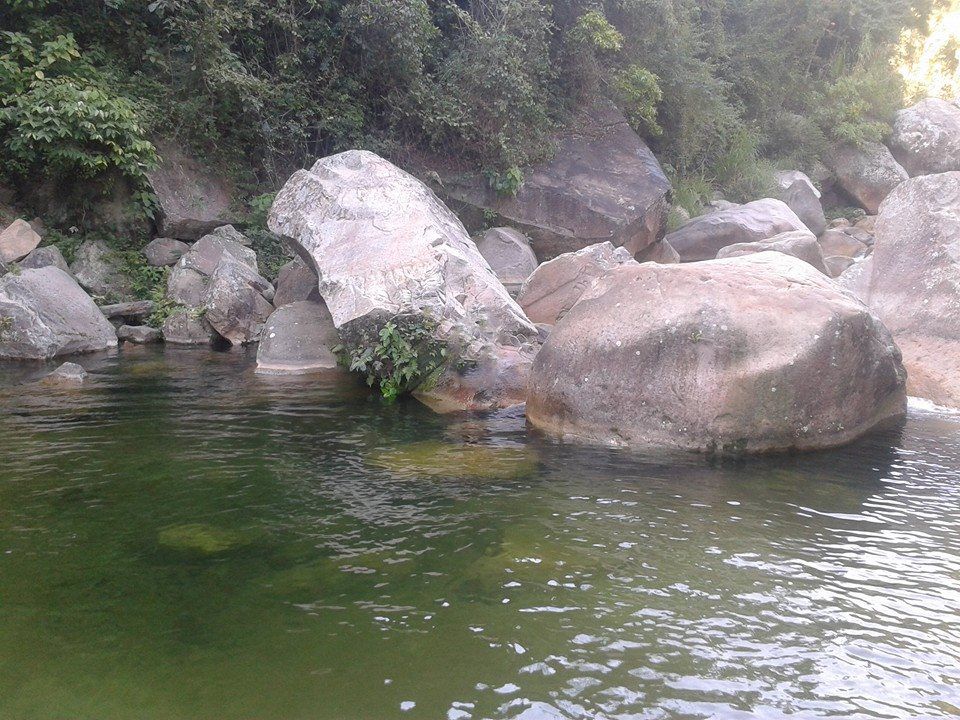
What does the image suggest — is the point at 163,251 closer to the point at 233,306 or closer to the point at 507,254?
the point at 233,306

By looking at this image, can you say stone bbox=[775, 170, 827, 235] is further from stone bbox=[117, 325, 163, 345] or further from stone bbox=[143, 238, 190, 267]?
stone bbox=[117, 325, 163, 345]

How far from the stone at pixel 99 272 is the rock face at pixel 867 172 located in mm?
17929

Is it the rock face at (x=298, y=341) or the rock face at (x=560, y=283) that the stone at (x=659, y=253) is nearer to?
the rock face at (x=560, y=283)

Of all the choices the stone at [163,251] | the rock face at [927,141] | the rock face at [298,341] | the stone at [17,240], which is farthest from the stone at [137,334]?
the rock face at [927,141]

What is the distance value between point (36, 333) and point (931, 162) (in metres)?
22.0

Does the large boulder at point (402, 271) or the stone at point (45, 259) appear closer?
the large boulder at point (402, 271)

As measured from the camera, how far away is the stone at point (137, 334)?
11.6 metres

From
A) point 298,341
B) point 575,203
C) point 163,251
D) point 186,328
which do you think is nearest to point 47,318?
point 186,328

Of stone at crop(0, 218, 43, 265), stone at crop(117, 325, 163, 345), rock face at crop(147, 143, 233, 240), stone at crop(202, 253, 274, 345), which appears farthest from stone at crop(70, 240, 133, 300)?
stone at crop(202, 253, 274, 345)

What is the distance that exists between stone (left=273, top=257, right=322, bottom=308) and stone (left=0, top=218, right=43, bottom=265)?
12.6 ft

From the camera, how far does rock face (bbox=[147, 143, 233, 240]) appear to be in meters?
13.5

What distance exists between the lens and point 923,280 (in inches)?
356

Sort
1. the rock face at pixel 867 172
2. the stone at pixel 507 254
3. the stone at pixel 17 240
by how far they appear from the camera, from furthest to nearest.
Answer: the rock face at pixel 867 172, the stone at pixel 507 254, the stone at pixel 17 240

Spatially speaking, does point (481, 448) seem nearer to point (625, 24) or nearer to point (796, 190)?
point (625, 24)
